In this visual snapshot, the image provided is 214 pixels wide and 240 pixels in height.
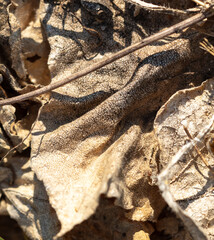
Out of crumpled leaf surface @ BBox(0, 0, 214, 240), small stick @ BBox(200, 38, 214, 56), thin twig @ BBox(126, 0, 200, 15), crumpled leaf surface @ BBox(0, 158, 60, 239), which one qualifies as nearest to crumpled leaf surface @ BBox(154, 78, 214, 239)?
crumpled leaf surface @ BBox(0, 0, 214, 240)

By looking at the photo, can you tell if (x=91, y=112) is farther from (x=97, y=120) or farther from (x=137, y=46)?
(x=137, y=46)

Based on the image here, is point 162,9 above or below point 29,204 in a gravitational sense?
above

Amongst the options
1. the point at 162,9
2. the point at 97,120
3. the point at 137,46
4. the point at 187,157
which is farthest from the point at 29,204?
the point at 162,9

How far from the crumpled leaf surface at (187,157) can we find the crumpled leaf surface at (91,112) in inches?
4.3

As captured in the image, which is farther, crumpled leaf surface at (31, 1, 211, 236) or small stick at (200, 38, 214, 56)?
small stick at (200, 38, 214, 56)

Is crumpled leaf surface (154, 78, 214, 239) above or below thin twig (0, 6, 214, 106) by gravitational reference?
below

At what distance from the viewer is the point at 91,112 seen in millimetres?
1896

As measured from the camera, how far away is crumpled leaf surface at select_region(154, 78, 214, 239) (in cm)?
176

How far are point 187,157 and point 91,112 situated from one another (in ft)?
1.96

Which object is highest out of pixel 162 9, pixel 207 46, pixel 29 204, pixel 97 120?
pixel 162 9

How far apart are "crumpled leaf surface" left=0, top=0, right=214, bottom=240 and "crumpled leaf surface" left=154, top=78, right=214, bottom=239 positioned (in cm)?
11

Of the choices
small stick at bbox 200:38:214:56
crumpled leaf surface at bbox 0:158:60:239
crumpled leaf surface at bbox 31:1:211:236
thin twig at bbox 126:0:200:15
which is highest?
thin twig at bbox 126:0:200:15

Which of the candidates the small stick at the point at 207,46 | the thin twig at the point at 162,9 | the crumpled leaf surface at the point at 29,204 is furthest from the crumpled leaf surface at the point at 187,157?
the crumpled leaf surface at the point at 29,204

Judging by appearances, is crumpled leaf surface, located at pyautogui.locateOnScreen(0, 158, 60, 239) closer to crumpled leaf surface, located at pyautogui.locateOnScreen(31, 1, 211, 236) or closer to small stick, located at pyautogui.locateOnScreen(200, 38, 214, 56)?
crumpled leaf surface, located at pyautogui.locateOnScreen(31, 1, 211, 236)
